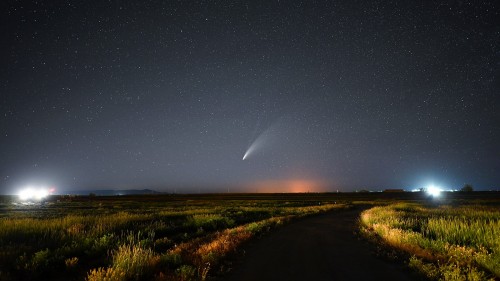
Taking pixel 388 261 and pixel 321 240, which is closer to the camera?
pixel 388 261

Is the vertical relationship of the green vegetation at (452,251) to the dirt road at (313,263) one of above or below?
above

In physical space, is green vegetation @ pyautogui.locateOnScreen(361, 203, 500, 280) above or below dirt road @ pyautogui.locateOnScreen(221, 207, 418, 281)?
above

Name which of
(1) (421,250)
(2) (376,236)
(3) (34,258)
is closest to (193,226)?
(2) (376,236)

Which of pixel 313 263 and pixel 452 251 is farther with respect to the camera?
pixel 452 251

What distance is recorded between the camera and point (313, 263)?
11.0 meters

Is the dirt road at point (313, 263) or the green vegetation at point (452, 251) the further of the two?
the dirt road at point (313, 263)

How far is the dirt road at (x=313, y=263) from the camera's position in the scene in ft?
30.9

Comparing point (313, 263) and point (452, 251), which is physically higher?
point (452, 251)

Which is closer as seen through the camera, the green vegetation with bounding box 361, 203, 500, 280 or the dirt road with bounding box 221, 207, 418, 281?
the green vegetation with bounding box 361, 203, 500, 280

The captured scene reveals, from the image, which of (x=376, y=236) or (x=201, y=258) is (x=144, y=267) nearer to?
(x=201, y=258)

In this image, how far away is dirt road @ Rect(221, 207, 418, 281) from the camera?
941cm

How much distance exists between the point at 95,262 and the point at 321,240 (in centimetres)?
992

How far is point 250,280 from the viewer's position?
29.3ft

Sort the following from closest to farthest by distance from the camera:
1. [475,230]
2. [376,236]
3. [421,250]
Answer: [421,250] < [475,230] < [376,236]
